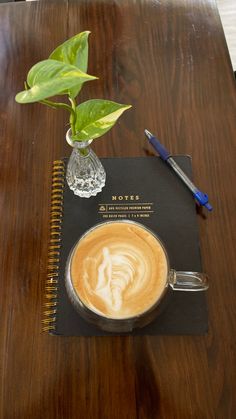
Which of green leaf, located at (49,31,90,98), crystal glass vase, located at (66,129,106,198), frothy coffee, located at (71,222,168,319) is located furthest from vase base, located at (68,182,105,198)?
green leaf, located at (49,31,90,98)

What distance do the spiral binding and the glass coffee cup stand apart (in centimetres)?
4

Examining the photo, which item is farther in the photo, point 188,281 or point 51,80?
point 188,281

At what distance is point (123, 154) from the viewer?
0.72m

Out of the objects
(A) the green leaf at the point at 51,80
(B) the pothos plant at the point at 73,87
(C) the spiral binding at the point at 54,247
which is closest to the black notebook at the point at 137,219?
(C) the spiral binding at the point at 54,247

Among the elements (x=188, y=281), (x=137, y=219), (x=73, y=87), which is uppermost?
(x=73, y=87)

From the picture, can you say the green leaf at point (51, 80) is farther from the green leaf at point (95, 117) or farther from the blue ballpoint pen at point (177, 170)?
the blue ballpoint pen at point (177, 170)

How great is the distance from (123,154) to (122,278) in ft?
0.87

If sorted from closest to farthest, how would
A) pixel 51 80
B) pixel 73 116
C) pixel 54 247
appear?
pixel 51 80
pixel 73 116
pixel 54 247

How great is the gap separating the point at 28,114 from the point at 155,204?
32 centimetres

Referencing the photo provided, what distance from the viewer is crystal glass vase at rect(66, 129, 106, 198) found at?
0.62 m

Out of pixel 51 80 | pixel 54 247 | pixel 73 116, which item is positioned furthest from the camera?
pixel 54 247

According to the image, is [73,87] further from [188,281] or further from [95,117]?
[188,281]

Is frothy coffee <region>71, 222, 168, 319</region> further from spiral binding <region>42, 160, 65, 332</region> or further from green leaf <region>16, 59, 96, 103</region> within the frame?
green leaf <region>16, 59, 96, 103</region>

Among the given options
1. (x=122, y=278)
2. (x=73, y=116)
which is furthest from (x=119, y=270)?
(x=73, y=116)
